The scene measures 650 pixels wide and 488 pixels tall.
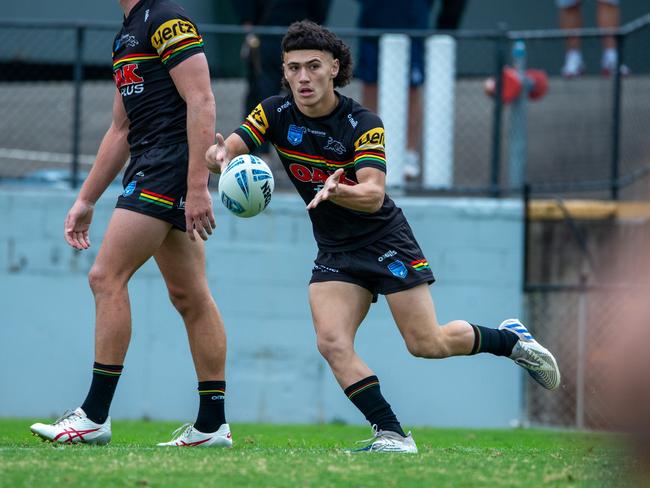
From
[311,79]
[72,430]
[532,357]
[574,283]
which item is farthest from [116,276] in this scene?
[574,283]

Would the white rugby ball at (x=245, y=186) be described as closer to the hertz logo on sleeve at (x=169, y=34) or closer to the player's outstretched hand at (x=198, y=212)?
the player's outstretched hand at (x=198, y=212)

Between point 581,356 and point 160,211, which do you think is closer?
point 160,211

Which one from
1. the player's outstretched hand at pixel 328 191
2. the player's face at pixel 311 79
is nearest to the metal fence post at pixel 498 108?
the player's face at pixel 311 79

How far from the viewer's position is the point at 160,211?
18.8ft

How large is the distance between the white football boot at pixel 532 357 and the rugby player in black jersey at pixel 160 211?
155 cm

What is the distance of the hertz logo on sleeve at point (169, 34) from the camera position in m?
5.72

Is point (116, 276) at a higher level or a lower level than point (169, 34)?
lower

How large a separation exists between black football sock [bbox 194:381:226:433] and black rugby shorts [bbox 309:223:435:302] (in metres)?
0.78

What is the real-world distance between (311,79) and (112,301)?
1439 mm

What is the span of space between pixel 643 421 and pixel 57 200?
8.48 meters

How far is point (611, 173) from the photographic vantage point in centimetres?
1119

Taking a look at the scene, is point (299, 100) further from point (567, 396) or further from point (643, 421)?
point (567, 396)

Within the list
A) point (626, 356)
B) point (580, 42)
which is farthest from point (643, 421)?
point (580, 42)

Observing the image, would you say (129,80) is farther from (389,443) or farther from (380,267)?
(389,443)
